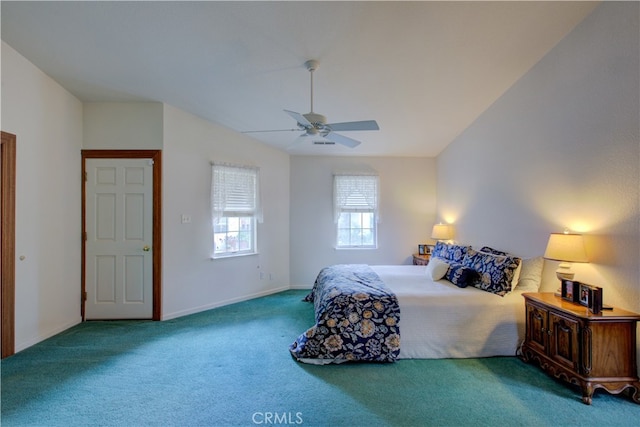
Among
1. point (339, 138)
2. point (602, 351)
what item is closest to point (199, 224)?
point (339, 138)

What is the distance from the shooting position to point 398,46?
2.71m

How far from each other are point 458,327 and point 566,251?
1.14 m

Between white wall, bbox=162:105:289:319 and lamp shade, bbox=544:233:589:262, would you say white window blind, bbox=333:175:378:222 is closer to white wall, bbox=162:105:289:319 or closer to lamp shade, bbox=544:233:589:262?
white wall, bbox=162:105:289:319

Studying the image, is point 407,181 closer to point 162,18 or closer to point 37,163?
point 162,18

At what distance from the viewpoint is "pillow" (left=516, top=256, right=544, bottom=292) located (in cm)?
307

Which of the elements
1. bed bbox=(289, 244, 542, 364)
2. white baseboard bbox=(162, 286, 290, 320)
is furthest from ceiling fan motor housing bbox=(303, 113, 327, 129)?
white baseboard bbox=(162, 286, 290, 320)

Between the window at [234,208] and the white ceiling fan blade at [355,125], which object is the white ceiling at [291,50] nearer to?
the white ceiling fan blade at [355,125]

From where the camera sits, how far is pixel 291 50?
8.98ft

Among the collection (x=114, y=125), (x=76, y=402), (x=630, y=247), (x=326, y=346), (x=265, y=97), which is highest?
(x=265, y=97)

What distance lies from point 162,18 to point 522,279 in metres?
4.20

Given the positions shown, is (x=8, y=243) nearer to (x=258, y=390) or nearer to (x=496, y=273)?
(x=258, y=390)

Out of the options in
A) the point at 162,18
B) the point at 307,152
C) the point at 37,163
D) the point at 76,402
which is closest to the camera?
the point at 76,402

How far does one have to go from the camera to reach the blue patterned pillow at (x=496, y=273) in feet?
9.96

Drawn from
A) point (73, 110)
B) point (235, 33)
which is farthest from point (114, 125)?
point (235, 33)
